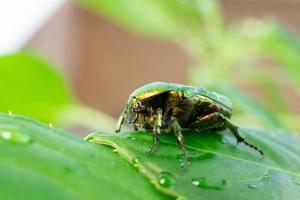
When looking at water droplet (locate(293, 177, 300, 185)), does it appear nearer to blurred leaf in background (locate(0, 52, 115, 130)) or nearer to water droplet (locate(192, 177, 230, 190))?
water droplet (locate(192, 177, 230, 190))

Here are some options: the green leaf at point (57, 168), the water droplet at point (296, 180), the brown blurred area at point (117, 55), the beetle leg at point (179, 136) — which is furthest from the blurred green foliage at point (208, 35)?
the brown blurred area at point (117, 55)

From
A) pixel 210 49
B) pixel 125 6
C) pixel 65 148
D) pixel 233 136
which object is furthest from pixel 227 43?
pixel 65 148

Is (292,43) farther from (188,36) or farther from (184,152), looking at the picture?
(184,152)

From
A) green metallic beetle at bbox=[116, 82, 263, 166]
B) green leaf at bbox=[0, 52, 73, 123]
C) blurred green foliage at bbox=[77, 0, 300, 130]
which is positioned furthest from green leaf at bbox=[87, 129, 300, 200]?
blurred green foliage at bbox=[77, 0, 300, 130]

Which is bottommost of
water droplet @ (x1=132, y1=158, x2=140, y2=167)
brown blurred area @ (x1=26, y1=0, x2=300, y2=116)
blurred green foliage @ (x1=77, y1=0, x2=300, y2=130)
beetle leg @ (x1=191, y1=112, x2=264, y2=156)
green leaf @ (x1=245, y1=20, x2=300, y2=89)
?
water droplet @ (x1=132, y1=158, x2=140, y2=167)

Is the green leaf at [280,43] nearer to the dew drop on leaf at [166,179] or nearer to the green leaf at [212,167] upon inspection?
the green leaf at [212,167]

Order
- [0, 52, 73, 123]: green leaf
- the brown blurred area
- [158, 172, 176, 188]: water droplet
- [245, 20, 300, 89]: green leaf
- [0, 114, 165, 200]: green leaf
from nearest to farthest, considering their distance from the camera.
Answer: [0, 114, 165, 200]: green leaf < [158, 172, 176, 188]: water droplet < [0, 52, 73, 123]: green leaf < [245, 20, 300, 89]: green leaf < the brown blurred area
